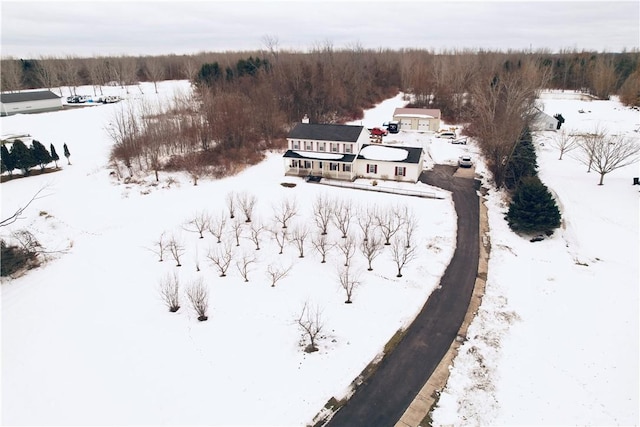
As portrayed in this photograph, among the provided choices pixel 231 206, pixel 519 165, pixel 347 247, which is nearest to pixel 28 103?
pixel 231 206

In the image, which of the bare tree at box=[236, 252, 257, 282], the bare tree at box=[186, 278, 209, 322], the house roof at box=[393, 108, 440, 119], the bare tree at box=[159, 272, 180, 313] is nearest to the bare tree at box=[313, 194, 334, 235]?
the bare tree at box=[236, 252, 257, 282]

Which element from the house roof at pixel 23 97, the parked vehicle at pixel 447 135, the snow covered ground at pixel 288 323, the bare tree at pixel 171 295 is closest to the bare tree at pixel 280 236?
the snow covered ground at pixel 288 323

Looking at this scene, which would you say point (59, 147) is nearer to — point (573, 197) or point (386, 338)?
point (386, 338)

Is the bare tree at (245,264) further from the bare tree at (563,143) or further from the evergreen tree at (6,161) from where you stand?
the bare tree at (563,143)

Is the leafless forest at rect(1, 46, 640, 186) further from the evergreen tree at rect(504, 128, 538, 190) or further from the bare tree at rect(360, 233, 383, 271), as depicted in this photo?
the bare tree at rect(360, 233, 383, 271)

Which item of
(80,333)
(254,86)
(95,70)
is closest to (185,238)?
(80,333)

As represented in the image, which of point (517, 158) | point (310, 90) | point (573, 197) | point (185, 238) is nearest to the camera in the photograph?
point (185, 238)
